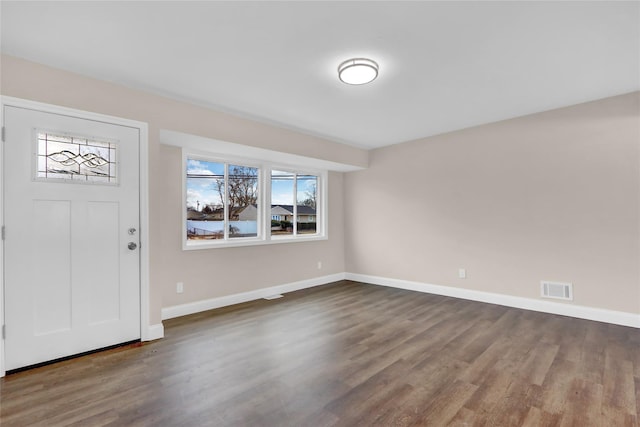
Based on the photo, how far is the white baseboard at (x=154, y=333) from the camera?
3.10 metres

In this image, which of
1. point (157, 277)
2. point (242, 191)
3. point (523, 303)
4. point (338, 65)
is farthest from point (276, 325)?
point (523, 303)

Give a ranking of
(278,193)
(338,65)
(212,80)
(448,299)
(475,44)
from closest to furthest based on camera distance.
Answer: (475,44), (338,65), (212,80), (448,299), (278,193)

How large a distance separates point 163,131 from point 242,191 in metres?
1.60

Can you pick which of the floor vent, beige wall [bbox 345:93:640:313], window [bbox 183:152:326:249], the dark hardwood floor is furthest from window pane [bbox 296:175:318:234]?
the floor vent

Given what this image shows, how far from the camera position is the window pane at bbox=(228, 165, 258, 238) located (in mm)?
4613

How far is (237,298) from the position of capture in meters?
4.43

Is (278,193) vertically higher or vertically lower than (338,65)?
lower

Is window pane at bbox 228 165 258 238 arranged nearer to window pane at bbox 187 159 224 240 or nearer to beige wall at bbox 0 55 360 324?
window pane at bbox 187 159 224 240

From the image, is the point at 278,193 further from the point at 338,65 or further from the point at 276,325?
the point at 338,65

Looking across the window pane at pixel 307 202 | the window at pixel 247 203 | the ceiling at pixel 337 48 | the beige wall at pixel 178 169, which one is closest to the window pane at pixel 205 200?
the window at pixel 247 203

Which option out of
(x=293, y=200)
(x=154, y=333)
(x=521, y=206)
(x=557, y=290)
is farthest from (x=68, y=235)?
(x=557, y=290)

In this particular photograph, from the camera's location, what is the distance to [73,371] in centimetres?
249

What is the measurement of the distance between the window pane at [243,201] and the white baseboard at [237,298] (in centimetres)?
89

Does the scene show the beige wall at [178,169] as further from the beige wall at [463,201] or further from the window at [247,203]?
the window at [247,203]
